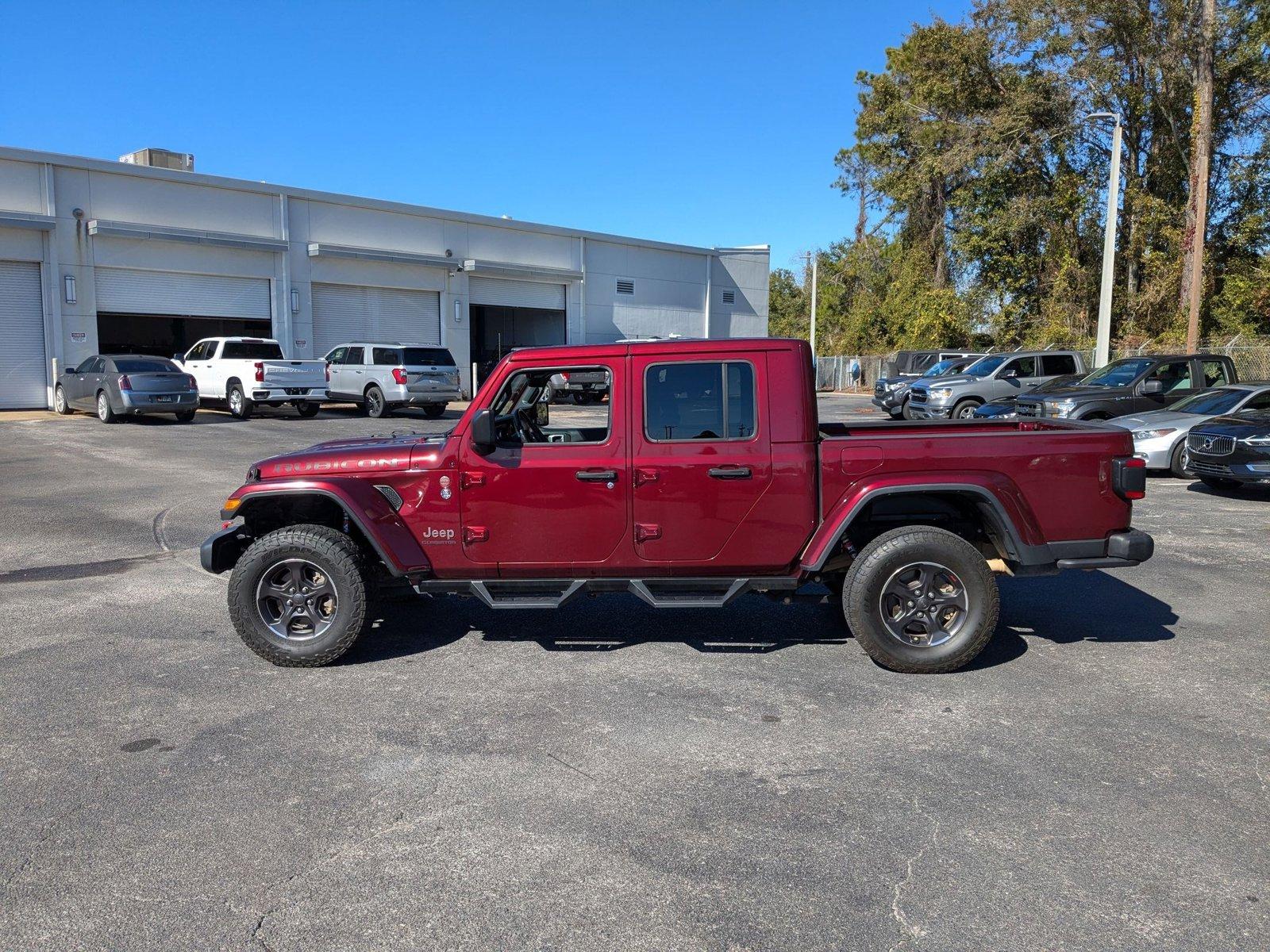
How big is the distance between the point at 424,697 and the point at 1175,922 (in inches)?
141

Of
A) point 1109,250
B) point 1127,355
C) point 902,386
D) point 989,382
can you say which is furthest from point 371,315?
point 1127,355

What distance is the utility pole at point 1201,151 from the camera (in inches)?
1048

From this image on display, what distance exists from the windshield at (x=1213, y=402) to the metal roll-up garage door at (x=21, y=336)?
26.7 meters

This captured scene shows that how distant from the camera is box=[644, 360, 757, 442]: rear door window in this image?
18.2ft

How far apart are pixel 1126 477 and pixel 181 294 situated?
2808 centimetres

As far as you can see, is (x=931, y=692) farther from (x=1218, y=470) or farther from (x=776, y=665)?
(x=1218, y=470)

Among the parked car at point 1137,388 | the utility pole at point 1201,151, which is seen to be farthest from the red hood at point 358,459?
the utility pole at point 1201,151

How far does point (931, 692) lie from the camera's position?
5.23m


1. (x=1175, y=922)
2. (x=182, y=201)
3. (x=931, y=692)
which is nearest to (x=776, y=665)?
(x=931, y=692)

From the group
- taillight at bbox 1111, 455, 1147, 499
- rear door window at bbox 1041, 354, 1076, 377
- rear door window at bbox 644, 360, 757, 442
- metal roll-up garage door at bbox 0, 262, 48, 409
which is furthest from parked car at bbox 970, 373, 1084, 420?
metal roll-up garage door at bbox 0, 262, 48, 409

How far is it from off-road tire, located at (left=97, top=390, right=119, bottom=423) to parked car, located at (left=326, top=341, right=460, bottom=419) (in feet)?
19.1

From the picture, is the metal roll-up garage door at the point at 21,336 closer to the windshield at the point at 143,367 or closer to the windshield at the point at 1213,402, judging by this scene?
the windshield at the point at 143,367

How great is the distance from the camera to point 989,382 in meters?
22.2

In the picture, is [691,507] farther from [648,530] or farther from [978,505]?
[978,505]
